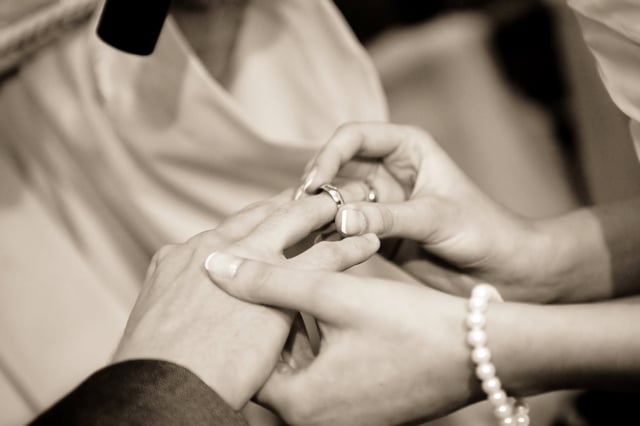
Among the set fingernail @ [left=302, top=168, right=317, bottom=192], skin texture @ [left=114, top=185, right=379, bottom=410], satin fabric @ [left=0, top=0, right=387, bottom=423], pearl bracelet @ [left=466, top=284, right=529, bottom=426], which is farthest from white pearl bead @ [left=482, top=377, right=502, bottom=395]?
satin fabric @ [left=0, top=0, right=387, bottom=423]

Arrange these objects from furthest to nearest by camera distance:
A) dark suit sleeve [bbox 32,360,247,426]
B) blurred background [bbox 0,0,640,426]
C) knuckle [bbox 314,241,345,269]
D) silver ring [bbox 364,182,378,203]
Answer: blurred background [bbox 0,0,640,426] → silver ring [bbox 364,182,378,203] → knuckle [bbox 314,241,345,269] → dark suit sleeve [bbox 32,360,247,426]

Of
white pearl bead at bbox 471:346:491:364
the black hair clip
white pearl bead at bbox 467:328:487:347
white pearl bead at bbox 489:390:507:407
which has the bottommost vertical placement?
white pearl bead at bbox 489:390:507:407

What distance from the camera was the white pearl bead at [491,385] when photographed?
55 centimetres

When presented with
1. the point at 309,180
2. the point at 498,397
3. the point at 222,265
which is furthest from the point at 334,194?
the point at 498,397

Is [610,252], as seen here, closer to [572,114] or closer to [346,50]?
[346,50]

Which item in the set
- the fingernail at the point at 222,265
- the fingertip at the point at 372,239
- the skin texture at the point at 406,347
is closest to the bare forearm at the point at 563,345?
the skin texture at the point at 406,347

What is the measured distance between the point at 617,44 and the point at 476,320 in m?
0.29

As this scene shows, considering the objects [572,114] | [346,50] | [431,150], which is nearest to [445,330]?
[431,150]

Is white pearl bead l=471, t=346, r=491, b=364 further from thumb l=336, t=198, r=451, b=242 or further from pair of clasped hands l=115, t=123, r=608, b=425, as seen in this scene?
thumb l=336, t=198, r=451, b=242

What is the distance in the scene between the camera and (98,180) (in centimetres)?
83

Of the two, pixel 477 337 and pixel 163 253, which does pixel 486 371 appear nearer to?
pixel 477 337

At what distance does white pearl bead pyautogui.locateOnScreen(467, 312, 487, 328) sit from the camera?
55cm

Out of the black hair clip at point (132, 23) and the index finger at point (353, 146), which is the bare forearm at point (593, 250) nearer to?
the index finger at point (353, 146)

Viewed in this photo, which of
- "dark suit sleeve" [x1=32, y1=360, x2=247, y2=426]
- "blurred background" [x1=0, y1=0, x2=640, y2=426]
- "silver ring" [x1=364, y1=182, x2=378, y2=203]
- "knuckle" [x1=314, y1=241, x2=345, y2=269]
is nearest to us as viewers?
"dark suit sleeve" [x1=32, y1=360, x2=247, y2=426]
